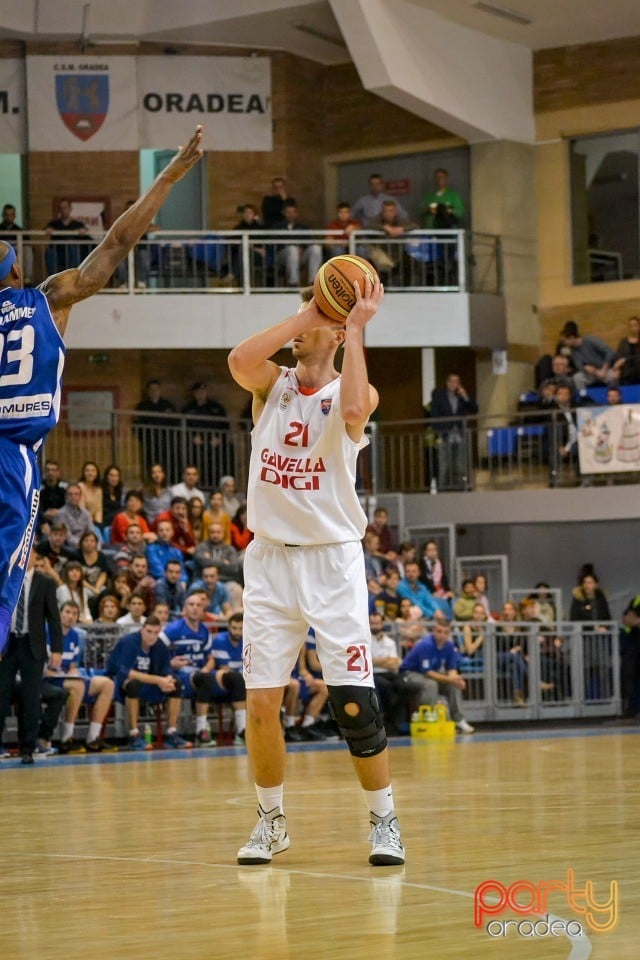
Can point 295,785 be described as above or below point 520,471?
below

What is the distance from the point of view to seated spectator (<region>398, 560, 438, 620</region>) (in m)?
21.4

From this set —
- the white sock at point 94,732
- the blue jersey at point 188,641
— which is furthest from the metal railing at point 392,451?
the white sock at point 94,732

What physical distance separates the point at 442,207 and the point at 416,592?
8.54 meters

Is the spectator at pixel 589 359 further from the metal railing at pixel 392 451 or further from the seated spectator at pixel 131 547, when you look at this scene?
the seated spectator at pixel 131 547

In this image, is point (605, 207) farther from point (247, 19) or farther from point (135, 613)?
point (135, 613)

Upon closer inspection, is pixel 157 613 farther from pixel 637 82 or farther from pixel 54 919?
pixel 637 82

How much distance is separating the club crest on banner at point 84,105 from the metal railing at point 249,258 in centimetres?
236

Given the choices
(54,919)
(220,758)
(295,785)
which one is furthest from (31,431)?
(220,758)

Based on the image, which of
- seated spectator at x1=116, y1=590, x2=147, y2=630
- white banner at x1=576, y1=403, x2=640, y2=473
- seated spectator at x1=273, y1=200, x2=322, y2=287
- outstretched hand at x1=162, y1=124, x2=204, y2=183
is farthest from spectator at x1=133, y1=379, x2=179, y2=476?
outstretched hand at x1=162, y1=124, x2=204, y2=183

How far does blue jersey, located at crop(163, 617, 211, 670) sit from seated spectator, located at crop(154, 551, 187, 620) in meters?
0.93

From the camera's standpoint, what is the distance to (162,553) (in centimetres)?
1983

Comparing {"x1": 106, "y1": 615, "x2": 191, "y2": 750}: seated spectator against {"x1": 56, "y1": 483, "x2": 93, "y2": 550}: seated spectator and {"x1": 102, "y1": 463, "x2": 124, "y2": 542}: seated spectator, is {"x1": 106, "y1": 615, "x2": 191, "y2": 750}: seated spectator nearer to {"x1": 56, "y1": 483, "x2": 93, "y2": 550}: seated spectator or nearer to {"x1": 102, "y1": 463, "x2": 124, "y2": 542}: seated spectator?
{"x1": 56, "y1": 483, "x2": 93, "y2": 550}: seated spectator

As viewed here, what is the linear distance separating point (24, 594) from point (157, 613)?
8.30 ft

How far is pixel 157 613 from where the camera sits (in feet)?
57.3
